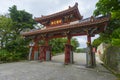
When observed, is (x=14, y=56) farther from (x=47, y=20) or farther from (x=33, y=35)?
(x=47, y=20)

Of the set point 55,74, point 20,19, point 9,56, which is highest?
point 20,19

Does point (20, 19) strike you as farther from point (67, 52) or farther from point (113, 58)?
point (113, 58)

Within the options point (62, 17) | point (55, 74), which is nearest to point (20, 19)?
point (62, 17)

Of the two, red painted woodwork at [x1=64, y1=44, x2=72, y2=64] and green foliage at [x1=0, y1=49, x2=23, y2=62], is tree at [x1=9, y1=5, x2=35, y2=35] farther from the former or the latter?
red painted woodwork at [x1=64, y1=44, x2=72, y2=64]

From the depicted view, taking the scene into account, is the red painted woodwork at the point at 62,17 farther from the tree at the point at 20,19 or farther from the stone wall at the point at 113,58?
the tree at the point at 20,19

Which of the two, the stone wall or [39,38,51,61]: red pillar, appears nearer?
the stone wall

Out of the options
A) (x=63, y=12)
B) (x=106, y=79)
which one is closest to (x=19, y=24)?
(x=63, y=12)

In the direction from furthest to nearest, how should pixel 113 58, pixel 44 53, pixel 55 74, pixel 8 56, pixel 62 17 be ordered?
pixel 8 56 < pixel 62 17 < pixel 44 53 < pixel 113 58 < pixel 55 74

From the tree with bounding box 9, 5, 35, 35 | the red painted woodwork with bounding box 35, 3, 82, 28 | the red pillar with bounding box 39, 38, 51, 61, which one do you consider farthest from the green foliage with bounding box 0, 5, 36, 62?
the red painted woodwork with bounding box 35, 3, 82, 28

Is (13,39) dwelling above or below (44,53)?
above

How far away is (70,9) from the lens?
1323 cm

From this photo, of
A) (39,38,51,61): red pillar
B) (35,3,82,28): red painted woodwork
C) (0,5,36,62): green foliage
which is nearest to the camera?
(35,3,82,28): red painted woodwork

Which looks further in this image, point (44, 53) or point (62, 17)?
point (62, 17)

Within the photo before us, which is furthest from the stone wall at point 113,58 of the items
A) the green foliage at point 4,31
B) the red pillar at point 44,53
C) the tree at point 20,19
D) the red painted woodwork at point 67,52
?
the tree at point 20,19
